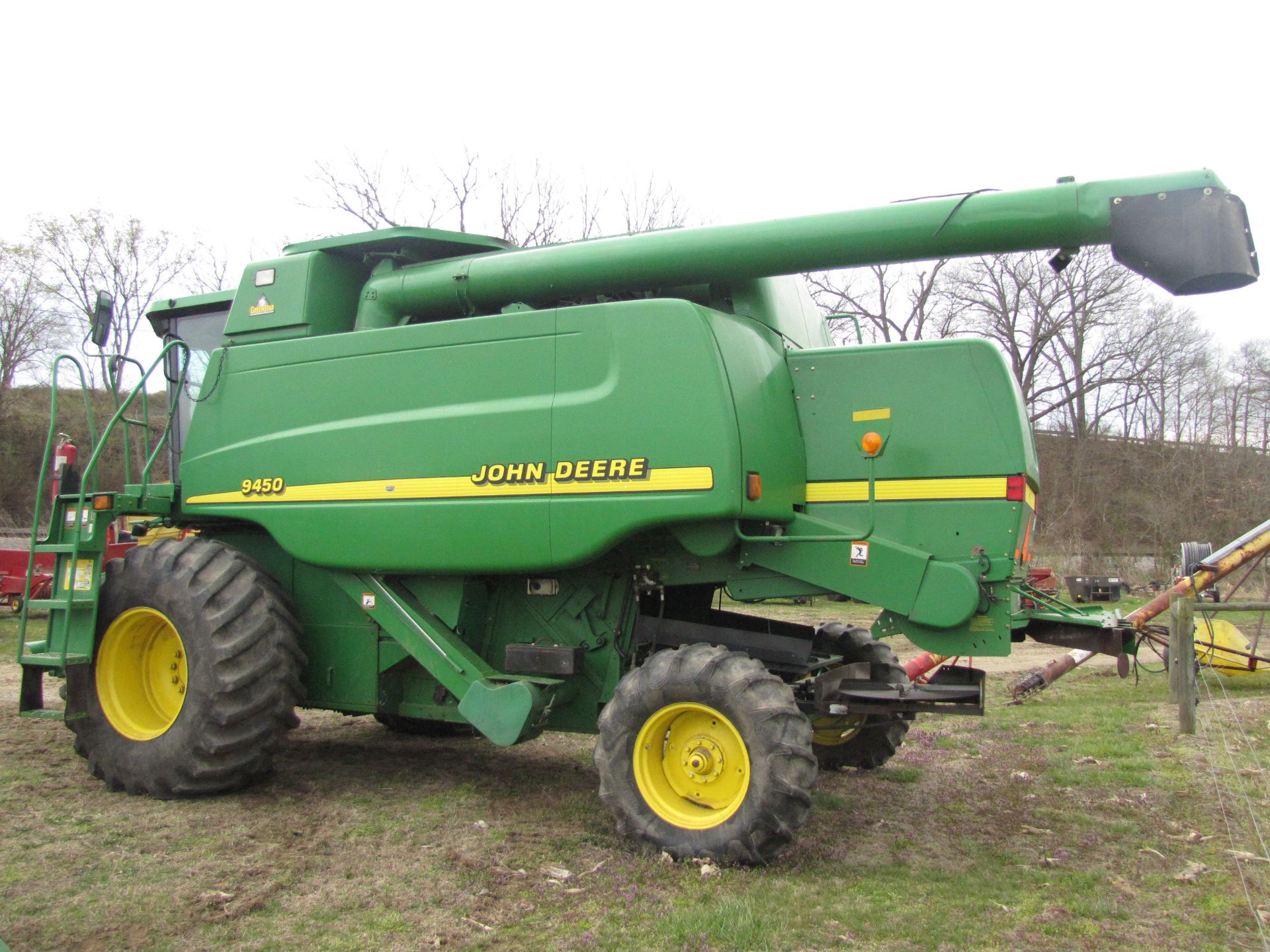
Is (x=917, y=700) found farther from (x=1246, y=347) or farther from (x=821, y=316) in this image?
(x=1246, y=347)

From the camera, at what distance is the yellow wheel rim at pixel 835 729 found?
5.68 meters

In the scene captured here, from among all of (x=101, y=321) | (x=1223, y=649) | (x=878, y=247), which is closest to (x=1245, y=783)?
(x=878, y=247)

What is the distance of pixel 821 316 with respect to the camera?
716 centimetres

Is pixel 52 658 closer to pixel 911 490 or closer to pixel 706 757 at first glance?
pixel 706 757

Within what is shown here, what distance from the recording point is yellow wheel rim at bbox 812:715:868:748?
5684 mm

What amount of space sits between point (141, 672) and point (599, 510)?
3482 mm

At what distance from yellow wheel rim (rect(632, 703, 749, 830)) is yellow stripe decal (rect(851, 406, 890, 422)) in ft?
5.85

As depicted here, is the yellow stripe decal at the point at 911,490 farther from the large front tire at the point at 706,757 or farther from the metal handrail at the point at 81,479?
the metal handrail at the point at 81,479

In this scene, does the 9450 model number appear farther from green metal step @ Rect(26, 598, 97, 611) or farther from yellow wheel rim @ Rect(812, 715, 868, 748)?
yellow wheel rim @ Rect(812, 715, 868, 748)

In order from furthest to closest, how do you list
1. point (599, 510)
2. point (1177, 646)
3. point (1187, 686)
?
point (1177, 646) → point (1187, 686) → point (599, 510)

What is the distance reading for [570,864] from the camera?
4801 mm

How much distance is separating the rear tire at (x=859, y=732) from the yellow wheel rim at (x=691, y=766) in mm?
1697

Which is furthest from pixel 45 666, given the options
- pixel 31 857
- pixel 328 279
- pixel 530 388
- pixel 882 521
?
pixel 882 521

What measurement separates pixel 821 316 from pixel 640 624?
277 centimetres
